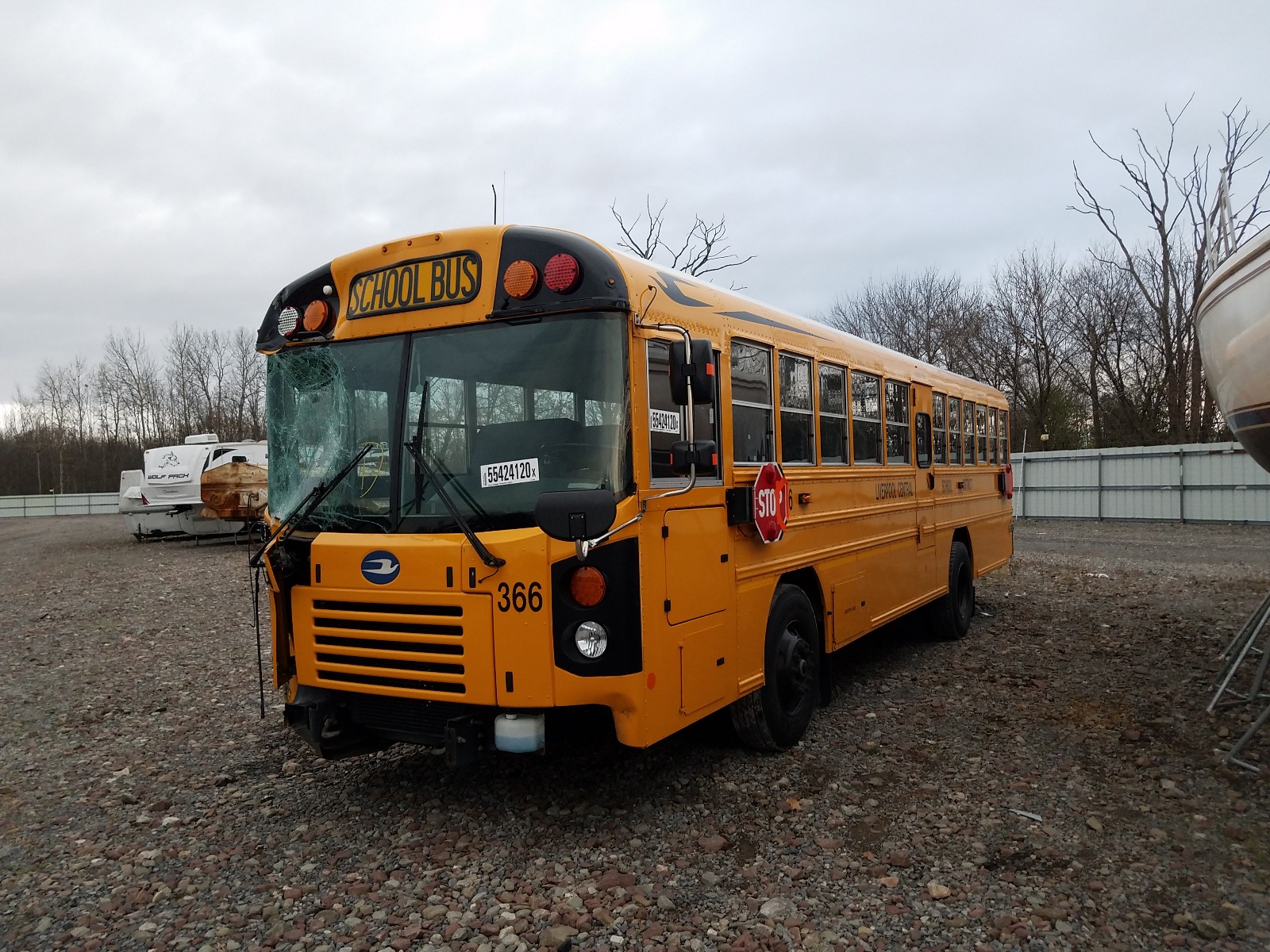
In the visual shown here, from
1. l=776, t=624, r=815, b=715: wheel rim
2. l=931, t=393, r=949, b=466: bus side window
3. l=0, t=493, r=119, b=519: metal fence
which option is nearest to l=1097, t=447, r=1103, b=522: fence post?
l=931, t=393, r=949, b=466: bus side window

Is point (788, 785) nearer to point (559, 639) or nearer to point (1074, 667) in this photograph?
point (559, 639)

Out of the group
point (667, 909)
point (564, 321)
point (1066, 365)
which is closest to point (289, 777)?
point (667, 909)

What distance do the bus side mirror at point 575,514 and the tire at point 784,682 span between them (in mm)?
Answer: 1716

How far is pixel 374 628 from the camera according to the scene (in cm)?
395

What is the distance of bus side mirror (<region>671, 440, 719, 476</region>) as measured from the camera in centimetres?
381

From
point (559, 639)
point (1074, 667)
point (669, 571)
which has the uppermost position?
point (669, 571)

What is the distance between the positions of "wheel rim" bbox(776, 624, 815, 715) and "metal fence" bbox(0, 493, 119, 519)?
45.8 meters

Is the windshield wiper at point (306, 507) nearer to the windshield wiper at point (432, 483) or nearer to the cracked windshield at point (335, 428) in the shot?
the cracked windshield at point (335, 428)

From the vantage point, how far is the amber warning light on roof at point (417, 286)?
3922 millimetres

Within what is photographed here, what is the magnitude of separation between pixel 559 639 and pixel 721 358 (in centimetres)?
172

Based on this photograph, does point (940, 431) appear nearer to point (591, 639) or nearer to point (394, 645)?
point (591, 639)

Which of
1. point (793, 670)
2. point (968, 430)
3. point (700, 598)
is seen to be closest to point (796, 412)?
point (793, 670)

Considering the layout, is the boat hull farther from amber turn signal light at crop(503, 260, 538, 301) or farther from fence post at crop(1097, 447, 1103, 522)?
fence post at crop(1097, 447, 1103, 522)

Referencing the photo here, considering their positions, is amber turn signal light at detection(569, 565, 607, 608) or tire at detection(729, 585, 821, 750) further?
tire at detection(729, 585, 821, 750)
